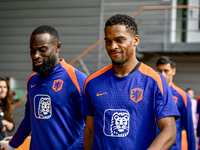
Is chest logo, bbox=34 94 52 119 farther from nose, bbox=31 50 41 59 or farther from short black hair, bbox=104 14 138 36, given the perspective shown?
short black hair, bbox=104 14 138 36

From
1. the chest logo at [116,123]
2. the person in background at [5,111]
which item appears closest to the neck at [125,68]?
the chest logo at [116,123]

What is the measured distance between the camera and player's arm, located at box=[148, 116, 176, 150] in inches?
69.8

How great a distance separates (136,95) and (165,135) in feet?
1.00

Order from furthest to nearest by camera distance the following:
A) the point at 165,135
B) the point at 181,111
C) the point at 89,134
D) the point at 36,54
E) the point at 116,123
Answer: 1. the point at 181,111
2. the point at 36,54
3. the point at 89,134
4. the point at 116,123
5. the point at 165,135

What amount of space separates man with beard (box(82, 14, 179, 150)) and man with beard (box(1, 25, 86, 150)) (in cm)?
57

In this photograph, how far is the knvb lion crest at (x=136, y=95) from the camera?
6.31 ft

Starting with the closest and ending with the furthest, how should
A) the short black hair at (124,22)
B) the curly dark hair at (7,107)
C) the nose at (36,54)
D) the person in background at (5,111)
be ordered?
the short black hair at (124,22) < the nose at (36,54) < the person in background at (5,111) < the curly dark hair at (7,107)

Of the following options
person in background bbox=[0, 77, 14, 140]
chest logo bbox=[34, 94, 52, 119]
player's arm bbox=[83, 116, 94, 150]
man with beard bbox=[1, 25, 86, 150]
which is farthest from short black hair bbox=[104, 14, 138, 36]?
person in background bbox=[0, 77, 14, 140]

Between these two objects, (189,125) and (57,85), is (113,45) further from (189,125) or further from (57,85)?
(189,125)

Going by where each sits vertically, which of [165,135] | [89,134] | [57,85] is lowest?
[89,134]

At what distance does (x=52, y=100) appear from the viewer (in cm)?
259

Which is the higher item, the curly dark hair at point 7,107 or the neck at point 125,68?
the neck at point 125,68

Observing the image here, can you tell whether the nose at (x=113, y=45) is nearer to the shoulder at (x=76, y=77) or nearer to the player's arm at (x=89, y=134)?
the player's arm at (x=89, y=134)

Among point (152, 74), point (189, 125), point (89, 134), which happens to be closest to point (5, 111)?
point (189, 125)
